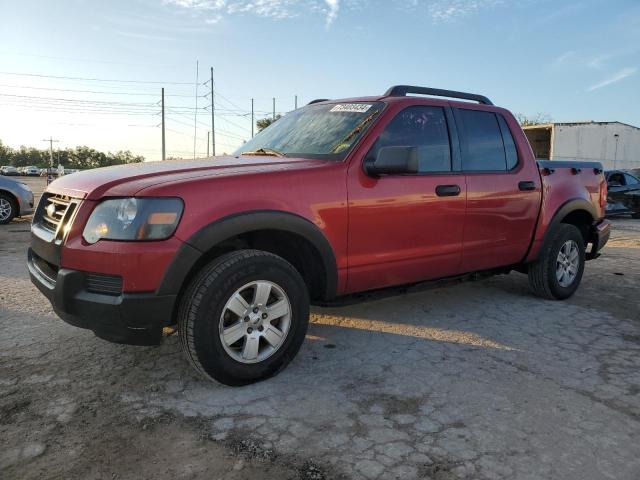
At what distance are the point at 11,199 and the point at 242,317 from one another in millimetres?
10040

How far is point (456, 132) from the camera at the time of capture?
414cm

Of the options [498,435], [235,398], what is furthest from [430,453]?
[235,398]

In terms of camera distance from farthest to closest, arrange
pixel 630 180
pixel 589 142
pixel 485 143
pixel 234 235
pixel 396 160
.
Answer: pixel 589 142 → pixel 630 180 → pixel 485 143 → pixel 396 160 → pixel 234 235

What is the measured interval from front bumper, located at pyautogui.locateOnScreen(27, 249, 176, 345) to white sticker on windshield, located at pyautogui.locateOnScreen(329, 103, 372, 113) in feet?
6.54

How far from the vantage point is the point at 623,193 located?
576 inches

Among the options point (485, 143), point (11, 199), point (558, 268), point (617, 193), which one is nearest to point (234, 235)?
point (485, 143)

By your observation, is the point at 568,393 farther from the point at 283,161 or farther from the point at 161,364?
the point at 161,364

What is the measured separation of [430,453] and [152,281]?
5.29 ft

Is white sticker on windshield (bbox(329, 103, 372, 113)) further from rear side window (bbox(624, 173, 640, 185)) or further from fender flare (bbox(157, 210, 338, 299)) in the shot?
rear side window (bbox(624, 173, 640, 185))

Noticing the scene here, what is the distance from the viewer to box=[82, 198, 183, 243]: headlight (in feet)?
8.73

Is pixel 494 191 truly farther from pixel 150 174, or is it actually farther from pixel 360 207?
pixel 150 174

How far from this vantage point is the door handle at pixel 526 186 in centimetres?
452

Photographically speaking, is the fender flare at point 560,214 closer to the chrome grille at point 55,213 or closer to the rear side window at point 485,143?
the rear side window at point 485,143

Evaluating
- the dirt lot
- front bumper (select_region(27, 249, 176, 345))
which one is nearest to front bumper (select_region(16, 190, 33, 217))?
the dirt lot
